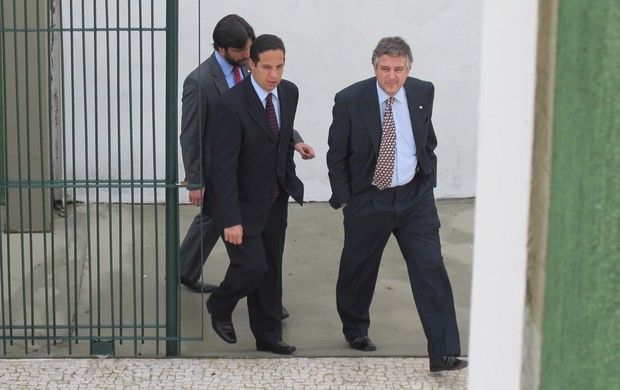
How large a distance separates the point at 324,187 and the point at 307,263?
4.17 feet

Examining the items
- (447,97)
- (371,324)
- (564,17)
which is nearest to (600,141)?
(564,17)

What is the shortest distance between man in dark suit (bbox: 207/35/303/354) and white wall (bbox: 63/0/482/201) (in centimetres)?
252

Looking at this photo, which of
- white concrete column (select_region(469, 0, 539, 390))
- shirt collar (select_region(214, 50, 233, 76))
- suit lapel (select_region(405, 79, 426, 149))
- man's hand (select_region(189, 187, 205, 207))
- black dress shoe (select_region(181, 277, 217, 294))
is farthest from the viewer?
black dress shoe (select_region(181, 277, 217, 294))

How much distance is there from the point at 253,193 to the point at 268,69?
1.97 feet

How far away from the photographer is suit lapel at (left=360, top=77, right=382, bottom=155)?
568 centimetres

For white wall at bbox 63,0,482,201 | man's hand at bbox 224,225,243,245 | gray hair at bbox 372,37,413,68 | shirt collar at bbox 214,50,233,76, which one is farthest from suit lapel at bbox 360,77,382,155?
white wall at bbox 63,0,482,201

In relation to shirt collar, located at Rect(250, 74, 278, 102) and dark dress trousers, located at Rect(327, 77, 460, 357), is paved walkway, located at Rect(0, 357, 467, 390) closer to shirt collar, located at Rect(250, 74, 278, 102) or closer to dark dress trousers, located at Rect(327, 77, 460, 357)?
dark dress trousers, located at Rect(327, 77, 460, 357)

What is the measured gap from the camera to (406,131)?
5.69 metres

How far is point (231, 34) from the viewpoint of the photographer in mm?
6113

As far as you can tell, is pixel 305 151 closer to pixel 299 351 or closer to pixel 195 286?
pixel 299 351

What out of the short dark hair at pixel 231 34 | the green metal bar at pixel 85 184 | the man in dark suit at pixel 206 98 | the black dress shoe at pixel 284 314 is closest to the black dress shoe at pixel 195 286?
the man in dark suit at pixel 206 98

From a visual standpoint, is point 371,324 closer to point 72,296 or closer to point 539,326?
point 72,296

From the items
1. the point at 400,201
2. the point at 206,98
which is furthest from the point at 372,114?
the point at 206,98

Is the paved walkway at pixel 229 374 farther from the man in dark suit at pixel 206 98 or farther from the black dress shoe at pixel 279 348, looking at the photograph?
the man in dark suit at pixel 206 98
